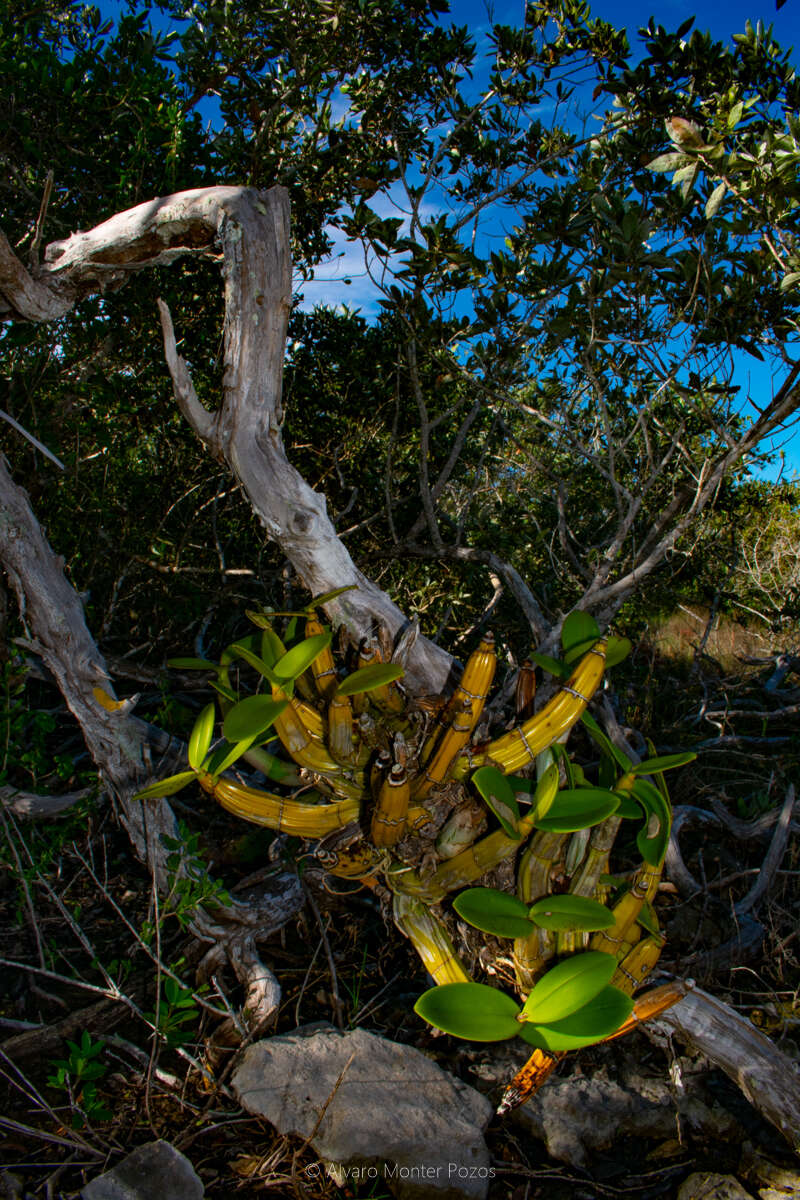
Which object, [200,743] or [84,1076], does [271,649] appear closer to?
[200,743]

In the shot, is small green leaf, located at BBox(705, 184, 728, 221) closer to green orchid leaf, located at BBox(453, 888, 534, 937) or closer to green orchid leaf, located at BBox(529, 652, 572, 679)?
green orchid leaf, located at BBox(529, 652, 572, 679)

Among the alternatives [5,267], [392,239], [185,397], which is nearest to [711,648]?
[392,239]

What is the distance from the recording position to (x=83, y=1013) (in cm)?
219

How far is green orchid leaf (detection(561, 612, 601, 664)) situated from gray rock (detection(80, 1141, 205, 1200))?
1562 mm

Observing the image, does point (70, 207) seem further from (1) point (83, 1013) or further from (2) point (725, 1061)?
(2) point (725, 1061)

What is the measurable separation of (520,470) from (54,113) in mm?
3723

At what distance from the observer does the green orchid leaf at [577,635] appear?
2098 millimetres

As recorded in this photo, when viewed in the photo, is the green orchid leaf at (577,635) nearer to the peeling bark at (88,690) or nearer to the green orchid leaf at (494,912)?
the green orchid leaf at (494,912)

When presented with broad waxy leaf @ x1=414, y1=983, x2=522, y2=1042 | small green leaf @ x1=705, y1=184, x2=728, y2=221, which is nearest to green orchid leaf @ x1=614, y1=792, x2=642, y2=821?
broad waxy leaf @ x1=414, y1=983, x2=522, y2=1042

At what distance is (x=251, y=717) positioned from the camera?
5.79ft

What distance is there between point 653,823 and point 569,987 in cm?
51

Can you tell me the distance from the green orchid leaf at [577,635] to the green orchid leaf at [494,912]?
2.31 ft

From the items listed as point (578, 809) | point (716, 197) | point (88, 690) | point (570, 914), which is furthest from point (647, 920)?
point (716, 197)

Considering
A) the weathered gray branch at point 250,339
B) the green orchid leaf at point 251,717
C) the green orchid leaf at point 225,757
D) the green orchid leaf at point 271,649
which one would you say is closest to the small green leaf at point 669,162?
the weathered gray branch at point 250,339
